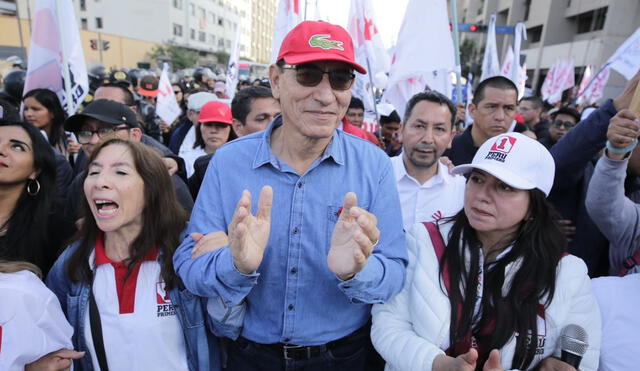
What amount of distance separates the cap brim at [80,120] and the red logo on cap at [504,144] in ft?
8.36

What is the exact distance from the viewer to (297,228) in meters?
1.61

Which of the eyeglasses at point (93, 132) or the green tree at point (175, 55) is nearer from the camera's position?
the eyeglasses at point (93, 132)

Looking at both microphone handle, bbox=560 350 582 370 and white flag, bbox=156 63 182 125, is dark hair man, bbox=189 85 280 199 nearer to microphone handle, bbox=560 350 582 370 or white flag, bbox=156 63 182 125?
microphone handle, bbox=560 350 582 370

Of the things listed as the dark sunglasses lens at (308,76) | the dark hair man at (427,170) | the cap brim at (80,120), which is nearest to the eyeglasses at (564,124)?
the dark hair man at (427,170)

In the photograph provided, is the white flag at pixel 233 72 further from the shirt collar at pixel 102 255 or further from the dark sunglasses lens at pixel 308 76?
the dark sunglasses lens at pixel 308 76

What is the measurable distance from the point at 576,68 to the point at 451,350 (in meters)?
32.0

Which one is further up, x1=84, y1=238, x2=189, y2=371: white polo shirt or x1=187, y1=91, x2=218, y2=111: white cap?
x1=187, y1=91, x2=218, y2=111: white cap

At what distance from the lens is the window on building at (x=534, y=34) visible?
1294 inches

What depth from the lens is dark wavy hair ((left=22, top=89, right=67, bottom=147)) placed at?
12.7ft

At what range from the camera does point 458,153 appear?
364 centimetres

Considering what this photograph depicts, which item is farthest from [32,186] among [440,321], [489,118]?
[489,118]

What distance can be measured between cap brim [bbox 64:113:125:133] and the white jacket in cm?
239

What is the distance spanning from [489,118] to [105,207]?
3.22 meters

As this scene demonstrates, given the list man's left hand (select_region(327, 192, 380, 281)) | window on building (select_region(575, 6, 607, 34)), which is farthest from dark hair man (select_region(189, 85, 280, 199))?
window on building (select_region(575, 6, 607, 34))
